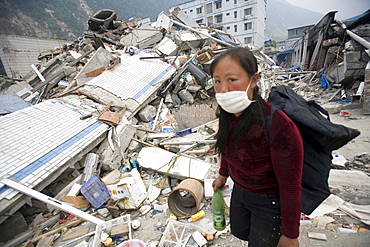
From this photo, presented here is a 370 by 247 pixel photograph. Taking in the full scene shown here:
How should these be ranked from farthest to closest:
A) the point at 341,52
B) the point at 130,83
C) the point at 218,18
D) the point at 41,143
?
the point at 218,18 < the point at 341,52 < the point at 130,83 < the point at 41,143

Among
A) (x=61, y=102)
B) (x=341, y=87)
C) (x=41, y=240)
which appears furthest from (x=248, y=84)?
(x=341, y=87)

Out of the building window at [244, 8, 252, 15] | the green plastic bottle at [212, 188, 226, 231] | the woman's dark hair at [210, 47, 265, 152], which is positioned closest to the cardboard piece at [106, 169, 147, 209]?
the green plastic bottle at [212, 188, 226, 231]

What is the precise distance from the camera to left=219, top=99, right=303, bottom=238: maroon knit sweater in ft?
3.21

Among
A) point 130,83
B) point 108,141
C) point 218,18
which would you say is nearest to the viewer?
point 108,141

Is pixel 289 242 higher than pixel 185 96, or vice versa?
pixel 289 242

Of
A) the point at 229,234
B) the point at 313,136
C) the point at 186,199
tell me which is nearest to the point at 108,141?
the point at 186,199

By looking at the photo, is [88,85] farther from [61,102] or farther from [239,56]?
[239,56]

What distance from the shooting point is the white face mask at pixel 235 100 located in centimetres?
110

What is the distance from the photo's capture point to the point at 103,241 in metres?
2.49

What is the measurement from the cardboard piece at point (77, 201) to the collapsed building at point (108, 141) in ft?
0.05

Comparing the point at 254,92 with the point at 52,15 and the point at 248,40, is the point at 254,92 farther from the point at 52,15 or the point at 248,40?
the point at 52,15

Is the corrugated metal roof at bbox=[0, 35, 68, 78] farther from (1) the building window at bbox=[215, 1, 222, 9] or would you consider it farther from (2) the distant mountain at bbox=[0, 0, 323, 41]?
(1) the building window at bbox=[215, 1, 222, 9]

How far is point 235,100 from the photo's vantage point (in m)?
1.13

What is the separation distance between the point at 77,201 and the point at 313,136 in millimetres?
3564
